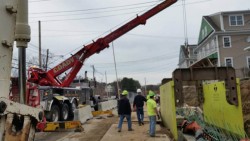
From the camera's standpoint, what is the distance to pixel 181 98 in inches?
461

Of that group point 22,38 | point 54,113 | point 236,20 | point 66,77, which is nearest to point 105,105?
point 66,77

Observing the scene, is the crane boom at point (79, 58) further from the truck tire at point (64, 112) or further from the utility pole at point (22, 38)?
the utility pole at point (22, 38)

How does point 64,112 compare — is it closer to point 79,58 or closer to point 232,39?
point 79,58

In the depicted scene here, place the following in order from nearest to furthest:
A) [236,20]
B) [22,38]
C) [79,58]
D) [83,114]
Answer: [22,38] < [83,114] < [79,58] < [236,20]

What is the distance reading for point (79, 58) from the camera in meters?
19.6

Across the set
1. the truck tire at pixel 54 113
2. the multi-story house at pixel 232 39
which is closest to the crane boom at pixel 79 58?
the truck tire at pixel 54 113

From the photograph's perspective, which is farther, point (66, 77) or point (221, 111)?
point (66, 77)

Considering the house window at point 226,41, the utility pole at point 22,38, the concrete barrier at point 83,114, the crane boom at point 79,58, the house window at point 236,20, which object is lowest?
the concrete barrier at point 83,114

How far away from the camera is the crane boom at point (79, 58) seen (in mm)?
18219

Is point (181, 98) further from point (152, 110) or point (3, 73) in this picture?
point (3, 73)

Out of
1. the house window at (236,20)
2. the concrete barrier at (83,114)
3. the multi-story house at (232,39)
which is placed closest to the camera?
the concrete barrier at (83,114)

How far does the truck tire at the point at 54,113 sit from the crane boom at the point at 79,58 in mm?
1570

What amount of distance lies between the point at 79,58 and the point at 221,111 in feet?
31.6

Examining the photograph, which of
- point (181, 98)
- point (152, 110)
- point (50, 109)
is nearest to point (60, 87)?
point (50, 109)
